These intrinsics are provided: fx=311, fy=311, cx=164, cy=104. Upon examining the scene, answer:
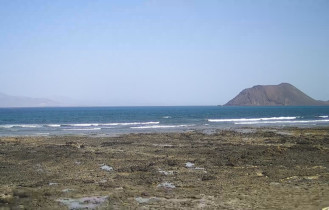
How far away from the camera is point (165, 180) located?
1256cm

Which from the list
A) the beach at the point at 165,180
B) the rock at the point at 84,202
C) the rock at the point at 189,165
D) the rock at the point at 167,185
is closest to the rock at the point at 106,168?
the beach at the point at 165,180

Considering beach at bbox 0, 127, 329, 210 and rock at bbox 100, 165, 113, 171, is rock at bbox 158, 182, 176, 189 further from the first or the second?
rock at bbox 100, 165, 113, 171

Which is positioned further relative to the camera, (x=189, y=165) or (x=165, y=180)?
(x=189, y=165)

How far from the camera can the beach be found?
369 inches

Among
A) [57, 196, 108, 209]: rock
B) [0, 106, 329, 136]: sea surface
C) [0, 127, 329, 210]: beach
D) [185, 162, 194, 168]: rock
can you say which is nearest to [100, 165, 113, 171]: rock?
[0, 127, 329, 210]: beach

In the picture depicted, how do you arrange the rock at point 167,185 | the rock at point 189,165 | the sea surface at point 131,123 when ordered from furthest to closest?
1. the sea surface at point 131,123
2. the rock at point 189,165
3. the rock at point 167,185

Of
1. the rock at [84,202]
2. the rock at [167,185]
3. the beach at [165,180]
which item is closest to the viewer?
the rock at [84,202]

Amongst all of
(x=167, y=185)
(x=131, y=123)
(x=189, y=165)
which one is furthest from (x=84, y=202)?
(x=131, y=123)

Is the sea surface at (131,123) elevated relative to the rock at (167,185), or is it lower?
elevated

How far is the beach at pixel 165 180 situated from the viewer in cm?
937

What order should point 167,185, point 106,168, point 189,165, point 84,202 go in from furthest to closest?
point 189,165 → point 106,168 → point 167,185 → point 84,202

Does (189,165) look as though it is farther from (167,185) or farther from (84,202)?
(84,202)

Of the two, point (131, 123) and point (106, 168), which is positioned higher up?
point (131, 123)

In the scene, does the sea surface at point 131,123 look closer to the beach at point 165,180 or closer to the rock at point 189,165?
the beach at point 165,180
